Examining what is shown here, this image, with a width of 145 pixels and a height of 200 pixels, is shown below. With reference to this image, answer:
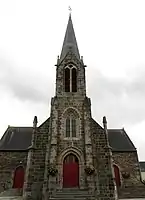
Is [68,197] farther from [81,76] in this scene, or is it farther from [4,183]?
[81,76]

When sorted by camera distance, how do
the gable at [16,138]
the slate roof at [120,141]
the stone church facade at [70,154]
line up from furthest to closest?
the slate roof at [120,141]
the gable at [16,138]
the stone church facade at [70,154]

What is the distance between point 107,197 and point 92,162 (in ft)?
10.4

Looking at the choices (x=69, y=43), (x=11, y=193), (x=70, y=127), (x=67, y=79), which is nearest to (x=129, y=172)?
(x=70, y=127)

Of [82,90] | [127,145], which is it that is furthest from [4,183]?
[127,145]

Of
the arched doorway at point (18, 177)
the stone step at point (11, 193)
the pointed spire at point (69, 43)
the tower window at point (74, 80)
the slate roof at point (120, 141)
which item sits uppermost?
the pointed spire at point (69, 43)

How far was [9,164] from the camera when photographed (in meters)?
23.8

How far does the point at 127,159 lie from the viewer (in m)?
25.6

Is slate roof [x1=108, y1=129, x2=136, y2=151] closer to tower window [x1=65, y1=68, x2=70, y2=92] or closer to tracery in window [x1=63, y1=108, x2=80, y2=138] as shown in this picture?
tracery in window [x1=63, y1=108, x2=80, y2=138]

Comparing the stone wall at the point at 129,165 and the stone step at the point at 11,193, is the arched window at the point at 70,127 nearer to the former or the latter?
the stone step at the point at 11,193

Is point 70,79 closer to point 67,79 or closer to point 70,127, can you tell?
point 67,79

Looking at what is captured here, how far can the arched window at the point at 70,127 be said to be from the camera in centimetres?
2120

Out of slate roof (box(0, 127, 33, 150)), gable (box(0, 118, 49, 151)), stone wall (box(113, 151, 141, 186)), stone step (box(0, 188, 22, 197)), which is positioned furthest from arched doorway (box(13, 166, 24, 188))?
stone wall (box(113, 151, 141, 186))

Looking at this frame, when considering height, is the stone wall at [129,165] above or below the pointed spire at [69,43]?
below

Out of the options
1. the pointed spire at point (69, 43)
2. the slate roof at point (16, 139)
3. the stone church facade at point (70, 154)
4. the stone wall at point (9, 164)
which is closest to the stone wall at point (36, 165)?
the stone church facade at point (70, 154)
